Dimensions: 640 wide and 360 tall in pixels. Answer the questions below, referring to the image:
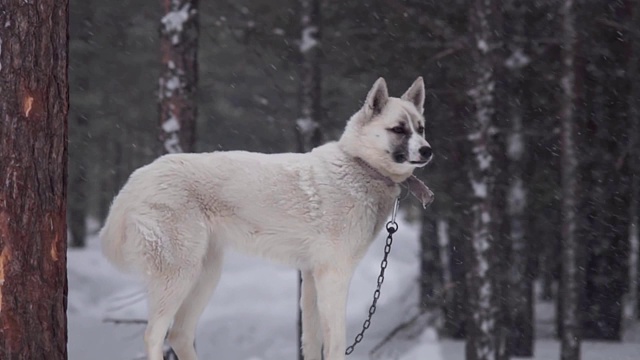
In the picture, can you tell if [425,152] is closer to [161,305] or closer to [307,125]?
[161,305]

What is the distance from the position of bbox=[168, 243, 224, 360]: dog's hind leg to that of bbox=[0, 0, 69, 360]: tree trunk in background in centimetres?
149

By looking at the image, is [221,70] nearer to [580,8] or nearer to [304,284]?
[580,8]

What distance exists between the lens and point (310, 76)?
11.9 metres

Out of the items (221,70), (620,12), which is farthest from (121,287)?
(620,12)

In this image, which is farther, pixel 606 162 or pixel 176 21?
pixel 606 162

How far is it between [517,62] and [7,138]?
9.71 metres

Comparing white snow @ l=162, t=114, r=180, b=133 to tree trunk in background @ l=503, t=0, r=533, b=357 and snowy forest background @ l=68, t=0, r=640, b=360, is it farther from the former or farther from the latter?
tree trunk in background @ l=503, t=0, r=533, b=357

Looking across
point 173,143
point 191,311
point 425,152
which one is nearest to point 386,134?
point 425,152

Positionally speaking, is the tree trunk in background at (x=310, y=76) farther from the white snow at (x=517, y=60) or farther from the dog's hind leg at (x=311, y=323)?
the dog's hind leg at (x=311, y=323)

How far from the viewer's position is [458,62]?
516 inches

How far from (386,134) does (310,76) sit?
5405mm

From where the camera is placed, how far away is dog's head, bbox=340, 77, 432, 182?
6.62m

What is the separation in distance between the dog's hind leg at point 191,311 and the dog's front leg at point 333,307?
2.70 ft

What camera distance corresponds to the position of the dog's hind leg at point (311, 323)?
6734mm
